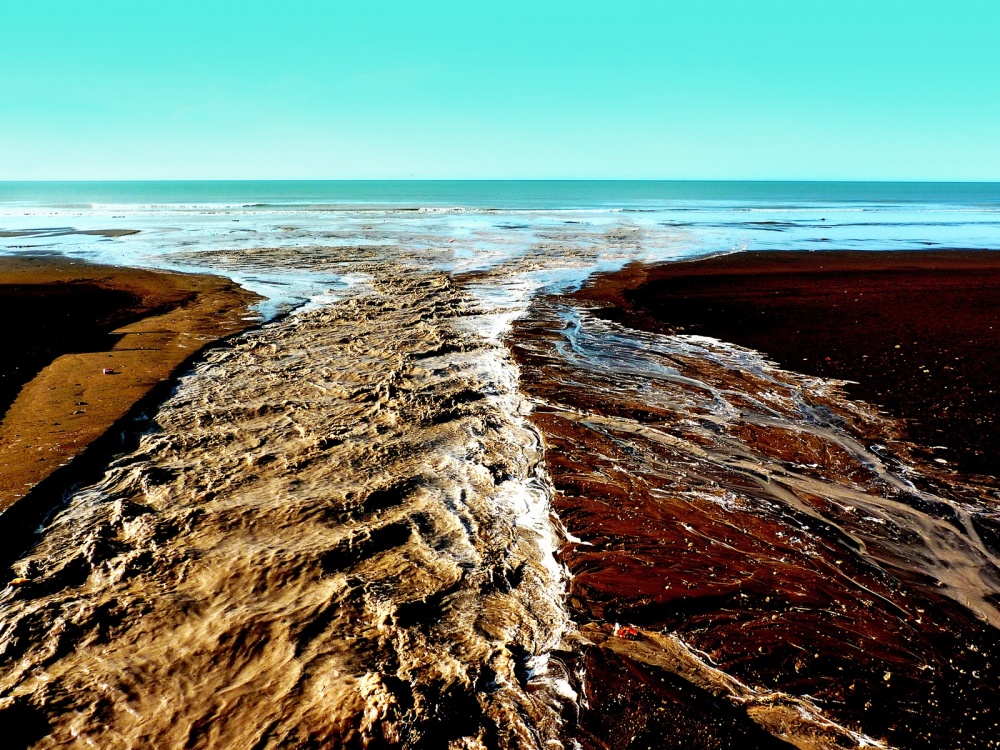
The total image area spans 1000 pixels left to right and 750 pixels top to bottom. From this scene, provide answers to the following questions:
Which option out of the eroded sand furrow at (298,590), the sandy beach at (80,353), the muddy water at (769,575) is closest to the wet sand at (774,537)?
the muddy water at (769,575)

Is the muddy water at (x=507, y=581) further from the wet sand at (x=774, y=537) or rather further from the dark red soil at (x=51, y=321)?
the dark red soil at (x=51, y=321)

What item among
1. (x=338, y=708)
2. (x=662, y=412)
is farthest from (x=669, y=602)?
(x=662, y=412)

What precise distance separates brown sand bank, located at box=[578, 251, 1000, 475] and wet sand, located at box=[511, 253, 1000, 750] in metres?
0.10

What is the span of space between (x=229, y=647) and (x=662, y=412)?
7.66 m

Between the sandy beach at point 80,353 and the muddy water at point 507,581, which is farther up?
the sandy beach at point 80,353

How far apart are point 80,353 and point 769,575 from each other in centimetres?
1352

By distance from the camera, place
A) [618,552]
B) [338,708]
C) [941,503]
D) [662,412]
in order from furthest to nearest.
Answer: [662,412], [941,503], [618,552], [338,708]

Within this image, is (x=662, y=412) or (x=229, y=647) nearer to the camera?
(x=229, y=647)

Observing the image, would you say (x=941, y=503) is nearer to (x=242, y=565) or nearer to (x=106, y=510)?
(x=242, y=565)

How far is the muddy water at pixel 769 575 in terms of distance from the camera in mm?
4637

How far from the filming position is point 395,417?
32.8ft

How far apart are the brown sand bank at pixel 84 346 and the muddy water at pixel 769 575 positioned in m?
6.99

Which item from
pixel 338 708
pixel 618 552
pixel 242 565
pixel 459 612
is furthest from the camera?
pixel 618 552

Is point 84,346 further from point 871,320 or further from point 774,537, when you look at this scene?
point 871,320
